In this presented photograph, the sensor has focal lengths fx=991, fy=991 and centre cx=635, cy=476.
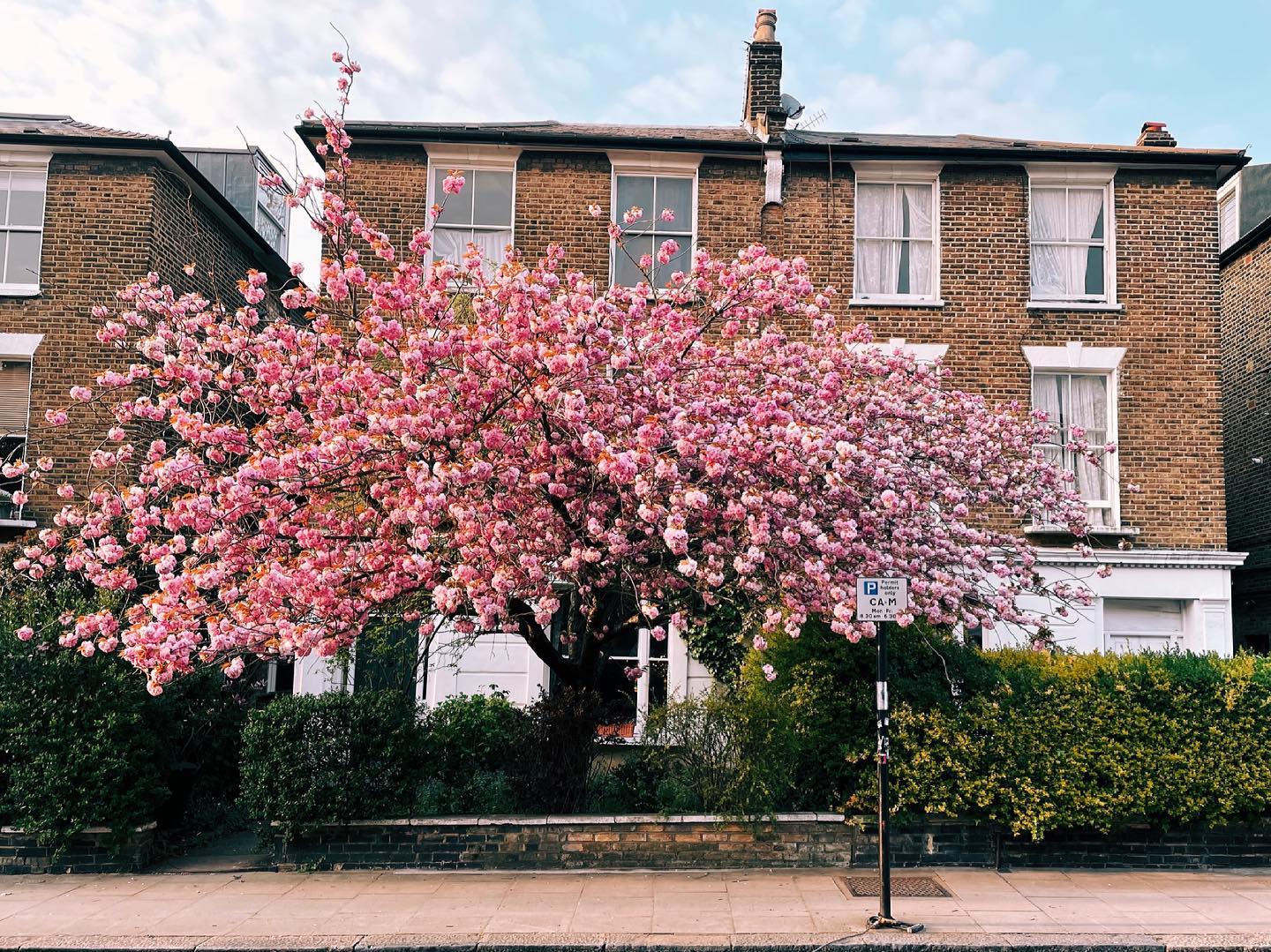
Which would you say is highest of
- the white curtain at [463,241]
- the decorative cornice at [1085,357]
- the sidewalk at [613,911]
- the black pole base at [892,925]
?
the white curtain at [463,241]

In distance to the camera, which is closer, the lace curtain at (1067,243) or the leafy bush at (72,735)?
the leafy bush at (72,735)

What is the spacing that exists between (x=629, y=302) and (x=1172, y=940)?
6988mm

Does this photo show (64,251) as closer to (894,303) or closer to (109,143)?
(109,143)

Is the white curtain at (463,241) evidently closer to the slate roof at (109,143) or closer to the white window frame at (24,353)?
the slate roof at (109,143)

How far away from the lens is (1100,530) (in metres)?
14.9

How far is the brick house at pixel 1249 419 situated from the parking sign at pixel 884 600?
43.7ft

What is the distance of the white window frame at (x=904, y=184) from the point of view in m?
15.8

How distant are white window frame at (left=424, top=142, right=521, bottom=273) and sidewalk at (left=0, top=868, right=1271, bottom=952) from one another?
9992mm

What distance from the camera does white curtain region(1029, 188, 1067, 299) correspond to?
16.0m

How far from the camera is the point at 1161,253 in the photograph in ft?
52.2

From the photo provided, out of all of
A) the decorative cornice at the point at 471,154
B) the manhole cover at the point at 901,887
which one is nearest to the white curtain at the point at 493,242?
the decorative cornice at the point at 471,154

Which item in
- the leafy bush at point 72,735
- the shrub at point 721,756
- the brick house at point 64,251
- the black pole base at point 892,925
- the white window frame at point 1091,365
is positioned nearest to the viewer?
the black pole base at point 892,925

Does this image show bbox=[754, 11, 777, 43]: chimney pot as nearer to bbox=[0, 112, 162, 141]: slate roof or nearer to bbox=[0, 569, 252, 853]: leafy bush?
bbox=[0, 112, 162, 141]: slate roof

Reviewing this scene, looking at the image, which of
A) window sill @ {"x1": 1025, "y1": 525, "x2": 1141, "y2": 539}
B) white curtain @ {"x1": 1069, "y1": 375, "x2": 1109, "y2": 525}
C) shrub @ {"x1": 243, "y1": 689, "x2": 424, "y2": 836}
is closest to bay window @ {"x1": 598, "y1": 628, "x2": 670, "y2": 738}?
shrub @ {"x1": 243, "y1": 689, "x2": 424, "y2": 836}
